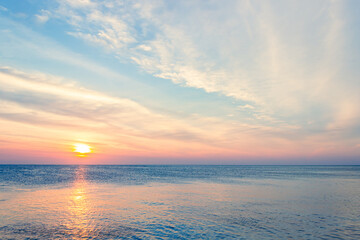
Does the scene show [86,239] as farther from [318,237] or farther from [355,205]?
[355,205]

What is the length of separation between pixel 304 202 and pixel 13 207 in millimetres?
38214

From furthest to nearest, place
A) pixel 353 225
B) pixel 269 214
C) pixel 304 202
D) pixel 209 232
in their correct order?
pixel 304 202
pixel 269 214
pixel 353 225
pixel 209 232

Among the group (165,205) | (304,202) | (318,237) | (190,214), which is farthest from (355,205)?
(165,205)

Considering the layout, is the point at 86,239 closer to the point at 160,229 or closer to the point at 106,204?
the point at 160,229

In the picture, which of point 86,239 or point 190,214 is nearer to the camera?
point 86,239

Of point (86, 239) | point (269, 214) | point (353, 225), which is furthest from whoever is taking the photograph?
point (269, 214)

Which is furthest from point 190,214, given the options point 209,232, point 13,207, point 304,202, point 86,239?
point 13,207

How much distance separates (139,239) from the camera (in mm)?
17766

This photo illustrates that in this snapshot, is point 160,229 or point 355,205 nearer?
point 160,229

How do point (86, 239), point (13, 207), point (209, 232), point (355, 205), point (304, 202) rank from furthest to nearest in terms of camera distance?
point (304, 202) < point (355, 205) < point (13, 207) < point (209, 232) < point (86, 239)

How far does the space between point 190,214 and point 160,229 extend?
20.1 feet

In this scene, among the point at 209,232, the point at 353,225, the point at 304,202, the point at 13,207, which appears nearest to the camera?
the point at 209,232

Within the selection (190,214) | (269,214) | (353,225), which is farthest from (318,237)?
Answer: (190,214)

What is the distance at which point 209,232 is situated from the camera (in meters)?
19.4
